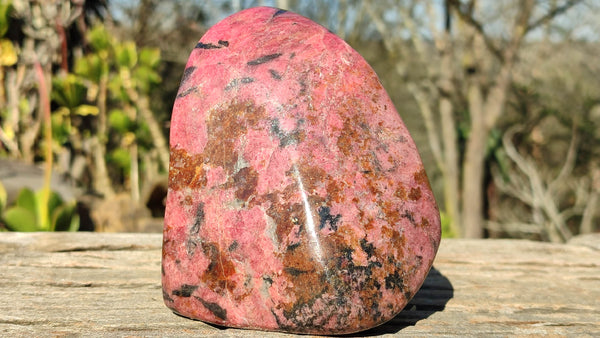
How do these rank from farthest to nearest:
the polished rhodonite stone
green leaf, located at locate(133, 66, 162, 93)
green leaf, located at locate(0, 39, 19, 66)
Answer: green leaf, located at locate(133, 66, 162, 93) → green leaf, located at locate(0, 39, 19, 66) → the polished rhodonite stone

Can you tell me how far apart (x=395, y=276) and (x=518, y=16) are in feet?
19.6

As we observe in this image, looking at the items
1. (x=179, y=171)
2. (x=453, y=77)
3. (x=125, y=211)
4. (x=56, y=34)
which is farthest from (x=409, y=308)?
(x=453, y=77)

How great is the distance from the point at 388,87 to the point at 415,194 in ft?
31.1

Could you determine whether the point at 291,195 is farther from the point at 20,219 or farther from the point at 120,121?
the point at 120,121

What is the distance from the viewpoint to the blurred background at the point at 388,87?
388 cm

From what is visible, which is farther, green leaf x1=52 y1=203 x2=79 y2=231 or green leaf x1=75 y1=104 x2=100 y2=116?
green leaf x1=75 y1=104 x2=100 y2=116

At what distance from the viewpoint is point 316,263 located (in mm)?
1309

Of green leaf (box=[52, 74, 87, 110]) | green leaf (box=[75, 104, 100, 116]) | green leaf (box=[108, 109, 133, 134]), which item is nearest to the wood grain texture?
green leaf (box=[52, 74, 87, 110])

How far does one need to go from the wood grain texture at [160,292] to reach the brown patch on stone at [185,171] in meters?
0.39

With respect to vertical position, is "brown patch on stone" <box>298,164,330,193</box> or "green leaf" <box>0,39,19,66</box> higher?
"green leaf" <box>0,39,19,66</box>

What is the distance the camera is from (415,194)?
1.45 m

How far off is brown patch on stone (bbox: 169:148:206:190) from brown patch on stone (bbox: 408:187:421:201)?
22.7 inches

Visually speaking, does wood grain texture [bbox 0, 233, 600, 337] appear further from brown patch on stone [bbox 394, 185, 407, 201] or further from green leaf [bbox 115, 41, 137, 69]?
green leaf [bbox 115, 41, 137, 69]

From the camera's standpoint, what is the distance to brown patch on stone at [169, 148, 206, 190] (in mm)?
1447
